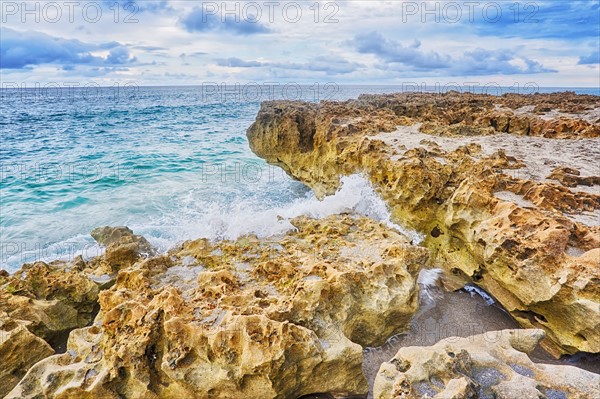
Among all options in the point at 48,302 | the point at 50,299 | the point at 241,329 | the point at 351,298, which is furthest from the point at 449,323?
the point at 50,299

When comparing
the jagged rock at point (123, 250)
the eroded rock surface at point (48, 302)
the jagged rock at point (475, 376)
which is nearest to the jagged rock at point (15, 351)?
the eroded rock surface at point (48, 302)

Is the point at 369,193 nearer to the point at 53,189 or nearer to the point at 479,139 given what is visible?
the point at 479,139

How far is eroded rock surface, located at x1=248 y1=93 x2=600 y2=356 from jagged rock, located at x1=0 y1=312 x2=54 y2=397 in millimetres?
6656

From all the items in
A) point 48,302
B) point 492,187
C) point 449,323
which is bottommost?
point 449,323

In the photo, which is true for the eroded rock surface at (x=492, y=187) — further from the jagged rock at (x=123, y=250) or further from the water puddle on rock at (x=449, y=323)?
the jagged rock at (x=123, y=250)

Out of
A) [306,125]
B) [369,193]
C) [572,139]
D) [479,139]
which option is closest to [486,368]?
[369,193]

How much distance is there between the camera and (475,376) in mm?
3176

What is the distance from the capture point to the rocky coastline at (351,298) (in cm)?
379

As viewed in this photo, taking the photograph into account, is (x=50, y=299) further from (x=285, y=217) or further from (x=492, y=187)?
(x=492, y=187)

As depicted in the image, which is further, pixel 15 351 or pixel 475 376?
pixel 15 351

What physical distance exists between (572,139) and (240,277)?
33.8ft

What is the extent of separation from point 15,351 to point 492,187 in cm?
778

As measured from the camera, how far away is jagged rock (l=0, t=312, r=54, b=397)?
181 inches

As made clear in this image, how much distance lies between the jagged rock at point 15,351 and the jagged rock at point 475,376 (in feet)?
14.7
